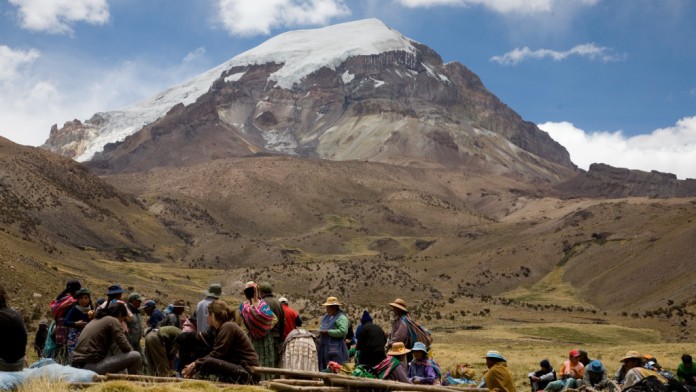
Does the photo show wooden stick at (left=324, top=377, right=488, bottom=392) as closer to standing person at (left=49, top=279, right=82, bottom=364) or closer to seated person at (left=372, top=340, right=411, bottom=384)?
seated person at (left=372, top=340, right=411, bottom=384)

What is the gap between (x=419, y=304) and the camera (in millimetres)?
73312

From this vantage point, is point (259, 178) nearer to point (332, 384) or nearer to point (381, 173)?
point (381, 173)

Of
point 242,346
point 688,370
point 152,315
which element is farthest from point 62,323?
point 688,370

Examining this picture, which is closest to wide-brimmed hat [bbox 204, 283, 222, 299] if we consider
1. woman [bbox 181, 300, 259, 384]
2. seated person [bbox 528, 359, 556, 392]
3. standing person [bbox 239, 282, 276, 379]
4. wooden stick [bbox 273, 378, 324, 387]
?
standing person [bbox 239, 282, 276, 379]

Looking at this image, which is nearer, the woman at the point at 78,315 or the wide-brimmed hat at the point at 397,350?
the wide-brimmed hat at the point at 397,350

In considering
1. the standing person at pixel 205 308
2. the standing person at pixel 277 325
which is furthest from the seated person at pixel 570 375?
the standing person at pixel 205 308

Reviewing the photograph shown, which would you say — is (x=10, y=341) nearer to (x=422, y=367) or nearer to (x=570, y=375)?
(x=422, y=367)

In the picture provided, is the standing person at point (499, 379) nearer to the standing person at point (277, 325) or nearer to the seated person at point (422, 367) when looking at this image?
the seated person at point (422, 367)

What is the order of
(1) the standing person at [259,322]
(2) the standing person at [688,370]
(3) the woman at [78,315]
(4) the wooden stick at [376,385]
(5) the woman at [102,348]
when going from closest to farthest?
(4) the wooden stick at [376,385]
(5) the woman at [102,348]
(1) the standing person at [259,322]
(3) the woman at [78,315]
(2) the standing person at [688,370]

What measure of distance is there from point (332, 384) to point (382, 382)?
0.74 metres

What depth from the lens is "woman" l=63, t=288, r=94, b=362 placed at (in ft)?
44.7

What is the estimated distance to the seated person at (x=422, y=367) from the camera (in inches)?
548

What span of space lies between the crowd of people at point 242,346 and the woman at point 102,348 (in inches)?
0.6

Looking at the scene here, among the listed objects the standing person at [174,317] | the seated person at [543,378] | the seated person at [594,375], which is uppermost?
the standing person at [174,317]
